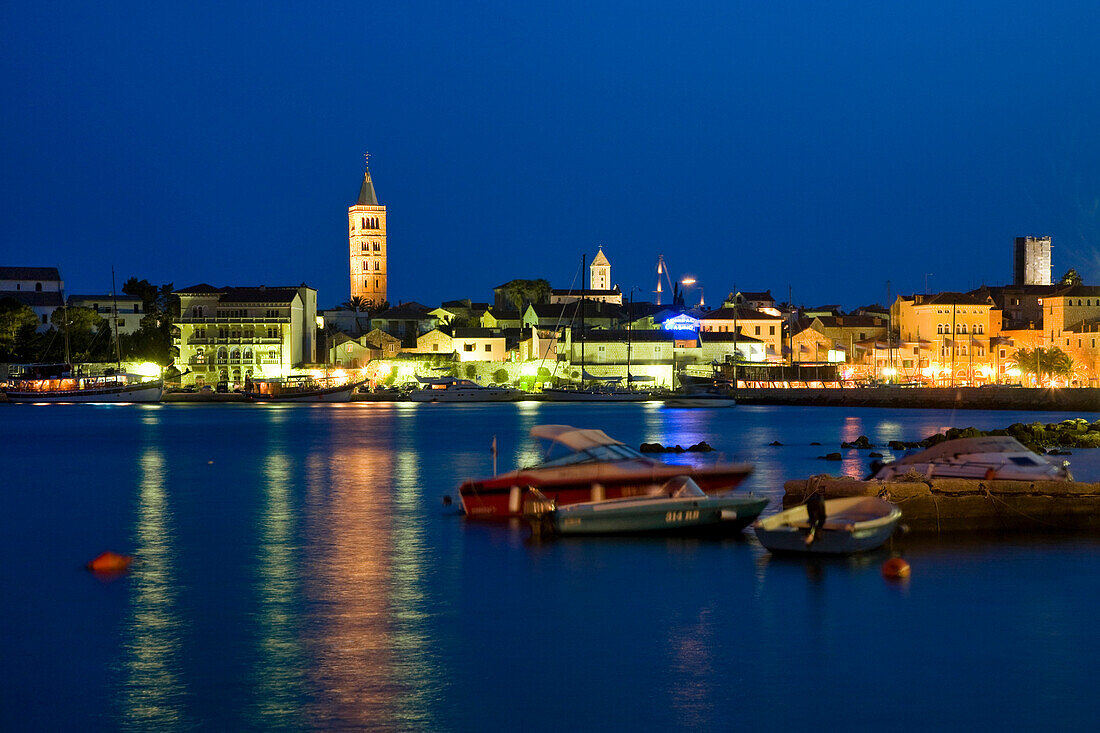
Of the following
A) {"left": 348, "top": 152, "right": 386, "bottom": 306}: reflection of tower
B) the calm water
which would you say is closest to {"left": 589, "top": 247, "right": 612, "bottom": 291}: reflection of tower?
{"left": 348, "top": 152, "right": 386, "bottom": 306}: reflection of tower

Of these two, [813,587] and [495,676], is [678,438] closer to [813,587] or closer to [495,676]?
[813,587]

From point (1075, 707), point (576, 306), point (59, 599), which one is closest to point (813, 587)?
point (1075, 707)

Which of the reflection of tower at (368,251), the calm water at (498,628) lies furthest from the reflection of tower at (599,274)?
the calm water at (498,628)

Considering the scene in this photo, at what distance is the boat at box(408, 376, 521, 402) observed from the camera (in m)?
102

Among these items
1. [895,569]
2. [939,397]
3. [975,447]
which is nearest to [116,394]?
[939,397]

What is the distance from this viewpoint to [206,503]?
31.4 meters

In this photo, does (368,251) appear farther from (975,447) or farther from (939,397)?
(975,447)

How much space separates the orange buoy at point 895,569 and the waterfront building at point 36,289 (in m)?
105

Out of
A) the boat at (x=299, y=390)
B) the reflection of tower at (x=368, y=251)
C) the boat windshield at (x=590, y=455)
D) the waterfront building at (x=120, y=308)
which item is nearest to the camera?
the boat windshield at (x=590, y=455)

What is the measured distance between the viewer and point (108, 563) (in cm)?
2139

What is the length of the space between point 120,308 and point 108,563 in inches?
4109

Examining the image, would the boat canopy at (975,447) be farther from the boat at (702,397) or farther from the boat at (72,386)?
Result: the boat at (72,386)

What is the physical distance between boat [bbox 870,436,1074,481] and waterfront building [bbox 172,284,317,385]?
90424mm

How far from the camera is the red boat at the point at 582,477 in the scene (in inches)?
938
